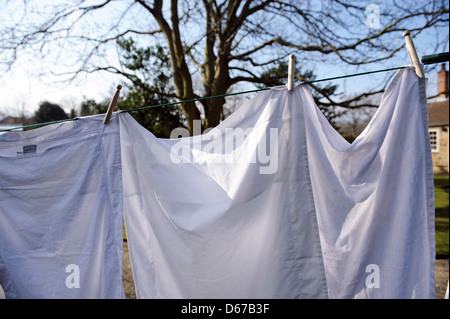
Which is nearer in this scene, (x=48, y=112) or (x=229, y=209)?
(x=229, y=209)

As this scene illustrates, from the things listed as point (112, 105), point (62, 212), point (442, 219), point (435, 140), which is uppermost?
→ point (112, 105)

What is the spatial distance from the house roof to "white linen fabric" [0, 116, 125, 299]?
22.7 meters

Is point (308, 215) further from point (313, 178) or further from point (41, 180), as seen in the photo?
point (41, 180)

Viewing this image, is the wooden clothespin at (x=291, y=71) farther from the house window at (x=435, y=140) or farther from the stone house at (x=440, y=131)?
the house window at (x=435, y=140)

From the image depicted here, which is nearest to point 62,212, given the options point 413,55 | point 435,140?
point 413,55

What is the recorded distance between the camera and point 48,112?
11625mm

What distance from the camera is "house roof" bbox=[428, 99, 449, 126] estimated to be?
20828mm

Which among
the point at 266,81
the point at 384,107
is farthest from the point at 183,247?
the point at 266,81

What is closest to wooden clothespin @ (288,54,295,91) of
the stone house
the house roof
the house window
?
the stone house

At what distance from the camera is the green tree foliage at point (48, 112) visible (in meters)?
11.3

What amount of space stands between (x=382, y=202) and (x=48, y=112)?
12666mm

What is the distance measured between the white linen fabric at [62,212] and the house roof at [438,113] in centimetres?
2274

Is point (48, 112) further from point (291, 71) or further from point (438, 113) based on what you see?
point (438, 113)

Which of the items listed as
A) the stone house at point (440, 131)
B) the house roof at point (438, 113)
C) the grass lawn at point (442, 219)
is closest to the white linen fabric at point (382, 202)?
the grass lawn at point (442, 219)
